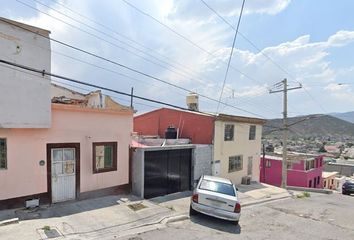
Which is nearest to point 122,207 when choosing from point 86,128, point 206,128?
point 86,128

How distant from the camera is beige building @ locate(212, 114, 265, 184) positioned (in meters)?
20.4

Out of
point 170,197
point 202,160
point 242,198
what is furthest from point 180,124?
point 170,197

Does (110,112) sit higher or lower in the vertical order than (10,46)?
lower

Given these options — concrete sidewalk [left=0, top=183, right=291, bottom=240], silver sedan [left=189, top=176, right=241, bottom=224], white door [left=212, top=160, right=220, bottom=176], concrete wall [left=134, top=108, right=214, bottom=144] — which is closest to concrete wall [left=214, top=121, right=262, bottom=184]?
white door [left=212, top=160, right=220, bottom=176]

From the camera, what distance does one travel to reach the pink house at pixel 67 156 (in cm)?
1051

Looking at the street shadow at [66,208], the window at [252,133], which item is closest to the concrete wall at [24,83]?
the street shadow at [66,208]

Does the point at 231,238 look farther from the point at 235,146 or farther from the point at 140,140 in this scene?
the point at 235,146

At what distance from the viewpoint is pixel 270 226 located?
1155cm

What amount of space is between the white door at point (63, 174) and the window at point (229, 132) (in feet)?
38.7

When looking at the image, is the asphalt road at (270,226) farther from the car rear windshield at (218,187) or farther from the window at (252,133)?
the window at (252,133)

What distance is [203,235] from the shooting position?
966 centimetres

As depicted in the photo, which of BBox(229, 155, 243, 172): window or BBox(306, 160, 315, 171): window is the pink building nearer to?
BBox(306, 160, 315, 171): window

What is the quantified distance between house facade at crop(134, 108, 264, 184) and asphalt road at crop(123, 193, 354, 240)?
19.8 feet

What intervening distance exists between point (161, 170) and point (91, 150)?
12.9ft
